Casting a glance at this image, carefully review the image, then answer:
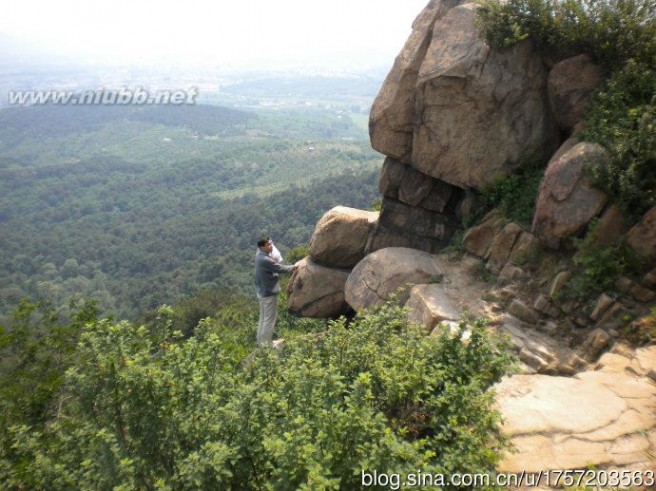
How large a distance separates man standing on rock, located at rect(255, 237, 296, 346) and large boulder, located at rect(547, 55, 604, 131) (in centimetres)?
684

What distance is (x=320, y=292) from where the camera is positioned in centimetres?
1324

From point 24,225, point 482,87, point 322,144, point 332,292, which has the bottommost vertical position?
point 24,225

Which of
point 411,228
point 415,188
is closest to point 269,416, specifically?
point 411,228

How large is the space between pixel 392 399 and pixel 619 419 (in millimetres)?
2706

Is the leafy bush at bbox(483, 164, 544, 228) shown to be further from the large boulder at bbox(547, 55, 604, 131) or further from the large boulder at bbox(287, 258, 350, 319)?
the large boulder at bbox(287, 258, 350, 319)

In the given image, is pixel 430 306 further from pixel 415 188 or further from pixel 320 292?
pixel 320 292

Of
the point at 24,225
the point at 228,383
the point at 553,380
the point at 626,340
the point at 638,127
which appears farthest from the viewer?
the point at 24,225

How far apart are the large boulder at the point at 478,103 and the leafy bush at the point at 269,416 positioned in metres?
5.48

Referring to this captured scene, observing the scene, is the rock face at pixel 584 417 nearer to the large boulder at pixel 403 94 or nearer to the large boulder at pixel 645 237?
the large boulder at pixel 645 237

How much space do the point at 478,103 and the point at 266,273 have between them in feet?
20.0

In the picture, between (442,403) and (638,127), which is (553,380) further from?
(638,127)

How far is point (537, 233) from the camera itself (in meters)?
8.62

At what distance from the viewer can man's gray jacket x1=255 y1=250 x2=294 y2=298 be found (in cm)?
1028

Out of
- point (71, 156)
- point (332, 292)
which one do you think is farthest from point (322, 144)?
point (332, 292)
